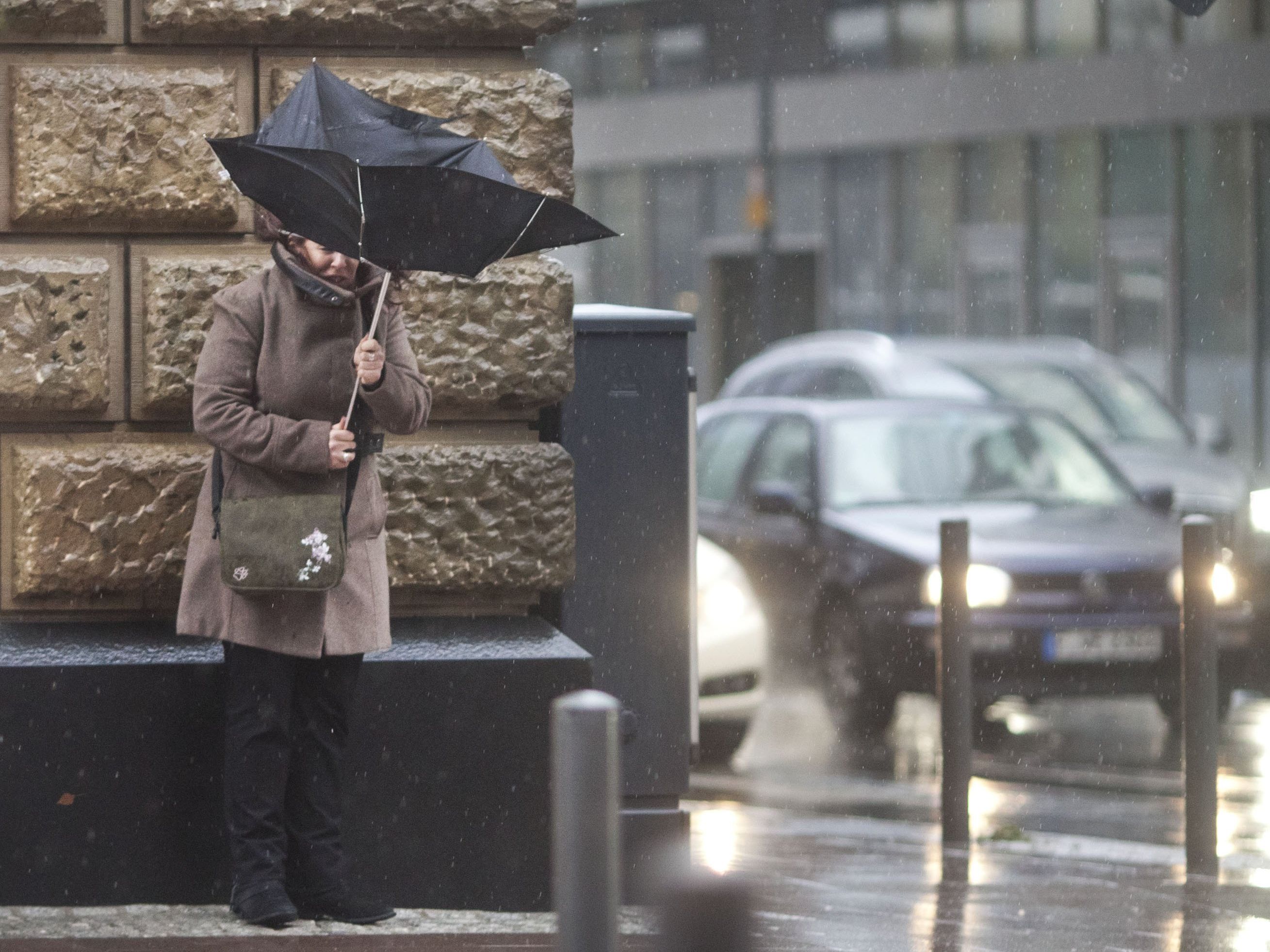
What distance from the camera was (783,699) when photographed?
10906mm

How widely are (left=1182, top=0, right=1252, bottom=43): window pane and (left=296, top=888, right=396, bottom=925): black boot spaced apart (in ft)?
75.7

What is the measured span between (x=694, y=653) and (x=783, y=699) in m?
5.15

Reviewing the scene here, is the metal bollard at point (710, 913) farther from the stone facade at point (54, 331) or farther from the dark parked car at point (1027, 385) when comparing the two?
the dark parked car at point (1027, 385)

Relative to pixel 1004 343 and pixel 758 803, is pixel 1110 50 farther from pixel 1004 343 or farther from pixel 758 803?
pixel 758 803

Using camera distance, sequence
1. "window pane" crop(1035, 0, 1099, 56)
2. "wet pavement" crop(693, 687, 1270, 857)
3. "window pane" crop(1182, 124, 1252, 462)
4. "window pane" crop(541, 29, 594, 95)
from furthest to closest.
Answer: "window pane" crop(541, 29, 594, 95) < "window pane" crop(1035, 0, 1099, 56) < "window pane" crop(1182, 124, 1252, 462) < "wet pavement" crop(693, 687, 1270, 857)

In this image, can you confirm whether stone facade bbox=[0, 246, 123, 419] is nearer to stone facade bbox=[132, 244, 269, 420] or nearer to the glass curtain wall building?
stone facade bbox=[132, 244, 269, 420]

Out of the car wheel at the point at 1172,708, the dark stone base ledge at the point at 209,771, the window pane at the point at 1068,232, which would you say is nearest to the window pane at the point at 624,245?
the window pane at the point at 1068,232

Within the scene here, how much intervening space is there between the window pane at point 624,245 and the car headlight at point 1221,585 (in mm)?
22718

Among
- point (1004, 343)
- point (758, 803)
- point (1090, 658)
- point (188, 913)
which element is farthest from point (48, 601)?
point (1004, 343)

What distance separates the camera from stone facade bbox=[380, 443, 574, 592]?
543cm

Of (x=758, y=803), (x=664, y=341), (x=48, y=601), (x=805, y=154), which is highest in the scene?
(x=805, y=154)

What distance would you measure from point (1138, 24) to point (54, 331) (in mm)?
23893

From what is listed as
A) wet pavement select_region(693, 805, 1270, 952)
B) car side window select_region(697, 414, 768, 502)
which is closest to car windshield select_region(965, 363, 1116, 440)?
car side window select_region(697, 414, 768, 502)

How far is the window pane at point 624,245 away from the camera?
33188 mm
